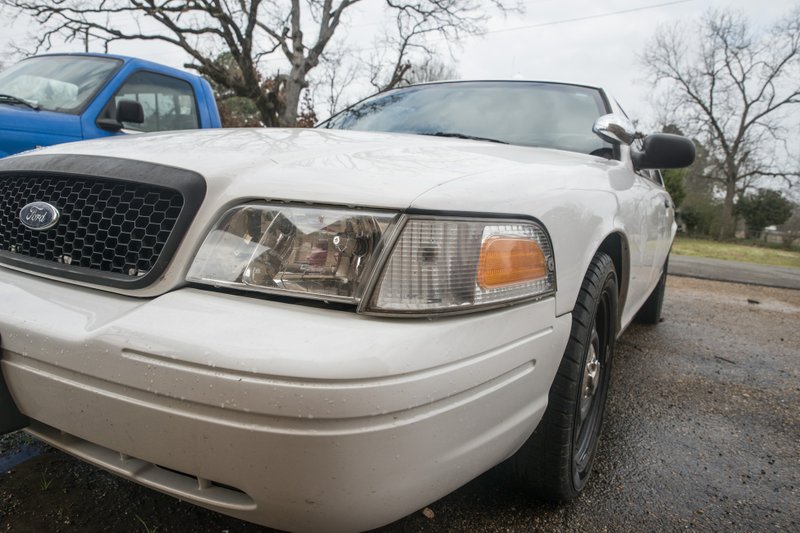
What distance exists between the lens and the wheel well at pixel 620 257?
184 centimetres

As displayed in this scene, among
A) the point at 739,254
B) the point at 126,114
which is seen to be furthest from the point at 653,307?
the point at 739,254

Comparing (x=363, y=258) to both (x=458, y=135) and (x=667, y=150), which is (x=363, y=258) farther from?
(x=667, y=150)

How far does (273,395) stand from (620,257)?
1574 mm

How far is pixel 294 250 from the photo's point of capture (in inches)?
43.8

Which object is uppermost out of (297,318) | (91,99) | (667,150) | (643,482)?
(91,99)

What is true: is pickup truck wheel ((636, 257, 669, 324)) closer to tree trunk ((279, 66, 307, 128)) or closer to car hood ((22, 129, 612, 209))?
car hood ((22, 129, 612, 209))

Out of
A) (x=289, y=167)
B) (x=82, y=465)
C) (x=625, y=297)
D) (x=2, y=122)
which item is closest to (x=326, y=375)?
(x=289, y=167)

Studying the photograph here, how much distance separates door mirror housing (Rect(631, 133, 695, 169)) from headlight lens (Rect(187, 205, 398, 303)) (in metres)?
1.73

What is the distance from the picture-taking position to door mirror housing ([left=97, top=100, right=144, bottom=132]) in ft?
13.0

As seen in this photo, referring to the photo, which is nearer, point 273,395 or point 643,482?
point 273,395

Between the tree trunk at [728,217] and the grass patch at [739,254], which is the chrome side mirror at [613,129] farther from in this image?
the tree trunk at [728,217]

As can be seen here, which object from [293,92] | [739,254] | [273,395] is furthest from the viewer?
[739,254]

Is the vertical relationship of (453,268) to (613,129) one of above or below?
below

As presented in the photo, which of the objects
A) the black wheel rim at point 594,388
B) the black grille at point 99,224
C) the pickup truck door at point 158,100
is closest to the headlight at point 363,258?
the black grille at point 99,224
